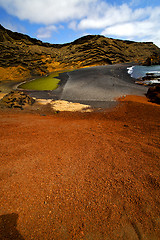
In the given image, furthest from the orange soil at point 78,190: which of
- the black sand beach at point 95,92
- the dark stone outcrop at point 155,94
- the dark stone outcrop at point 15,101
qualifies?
the dark stone outcrop at point 155,94

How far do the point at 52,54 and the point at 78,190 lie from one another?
128 feet

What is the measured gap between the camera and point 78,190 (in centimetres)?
170

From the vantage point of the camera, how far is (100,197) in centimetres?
163

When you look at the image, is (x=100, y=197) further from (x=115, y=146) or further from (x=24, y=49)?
(x=24, y=49)

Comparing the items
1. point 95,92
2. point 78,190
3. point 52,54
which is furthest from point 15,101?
point 52,54

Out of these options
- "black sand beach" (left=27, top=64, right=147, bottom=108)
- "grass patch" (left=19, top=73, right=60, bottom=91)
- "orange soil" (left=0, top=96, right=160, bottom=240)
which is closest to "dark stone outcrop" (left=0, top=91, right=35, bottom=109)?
"black sand beach" (left=27, top=64, right=147, bottom=108)

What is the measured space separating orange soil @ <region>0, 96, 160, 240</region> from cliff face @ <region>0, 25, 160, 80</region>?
82.2 ft

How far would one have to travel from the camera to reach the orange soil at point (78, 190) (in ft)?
4.19

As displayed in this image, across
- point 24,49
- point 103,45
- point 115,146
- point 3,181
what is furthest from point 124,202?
point 103,45

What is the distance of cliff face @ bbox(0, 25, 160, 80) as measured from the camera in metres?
23.1

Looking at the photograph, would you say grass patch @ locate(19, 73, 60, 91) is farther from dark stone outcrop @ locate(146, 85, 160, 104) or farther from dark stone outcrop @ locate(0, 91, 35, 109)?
dark stone outcrop @ locate(146, 85, 160, 104)

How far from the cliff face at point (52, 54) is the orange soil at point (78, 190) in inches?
986

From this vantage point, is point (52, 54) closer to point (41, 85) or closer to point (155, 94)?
point (41, 85)

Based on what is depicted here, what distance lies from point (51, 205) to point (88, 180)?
0.69 metres
